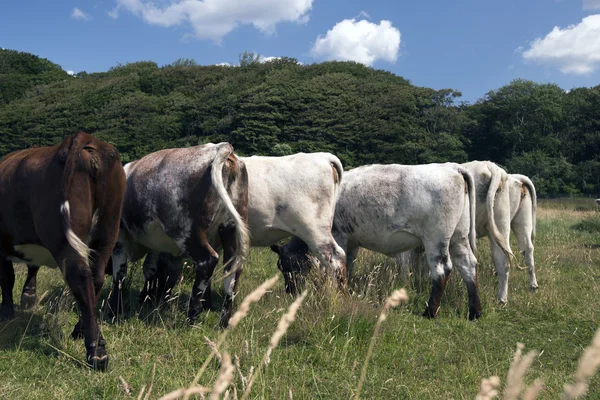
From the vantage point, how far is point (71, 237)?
4.08 meters

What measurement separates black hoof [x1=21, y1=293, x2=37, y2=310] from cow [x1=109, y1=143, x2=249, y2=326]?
3.71 feet

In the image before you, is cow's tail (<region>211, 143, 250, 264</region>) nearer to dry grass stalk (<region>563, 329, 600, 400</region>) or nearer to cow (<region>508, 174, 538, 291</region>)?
dry grass stalk (<region>563, 329, 600, 400</region>)

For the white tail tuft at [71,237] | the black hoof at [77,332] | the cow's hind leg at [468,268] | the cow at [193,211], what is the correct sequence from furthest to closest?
the cow's hind leg at [468,268] → the cow at [193,211] → the black hoof at [77,332] → the white tail tuft at [71,237]

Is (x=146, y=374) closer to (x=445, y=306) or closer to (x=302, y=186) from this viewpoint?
(x=302, y=186)

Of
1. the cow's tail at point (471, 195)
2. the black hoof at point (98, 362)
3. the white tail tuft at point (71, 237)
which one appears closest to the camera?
the white tail tuft at point (71, 237)

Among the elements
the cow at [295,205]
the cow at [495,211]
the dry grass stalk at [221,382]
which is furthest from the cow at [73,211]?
the cow at [495,211]

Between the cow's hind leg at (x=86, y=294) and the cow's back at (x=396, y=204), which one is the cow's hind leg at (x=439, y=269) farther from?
the cow's hind leg at (x=86, y=294)

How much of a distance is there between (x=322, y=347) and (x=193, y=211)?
6.87ft

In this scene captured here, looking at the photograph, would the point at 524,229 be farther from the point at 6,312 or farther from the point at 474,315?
the point at 6,312

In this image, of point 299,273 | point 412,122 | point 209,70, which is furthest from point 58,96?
point 299,273

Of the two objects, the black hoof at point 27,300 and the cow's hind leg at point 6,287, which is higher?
the cow's hind leg at point 6,287

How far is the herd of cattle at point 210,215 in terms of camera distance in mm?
4363

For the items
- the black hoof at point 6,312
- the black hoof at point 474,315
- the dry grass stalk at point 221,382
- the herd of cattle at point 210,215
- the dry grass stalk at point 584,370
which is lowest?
the black hoof at point 474,315

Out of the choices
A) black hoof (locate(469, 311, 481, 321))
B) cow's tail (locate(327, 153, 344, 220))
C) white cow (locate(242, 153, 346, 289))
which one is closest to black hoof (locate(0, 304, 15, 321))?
white cow (locate(242, 153, 346, 289))
